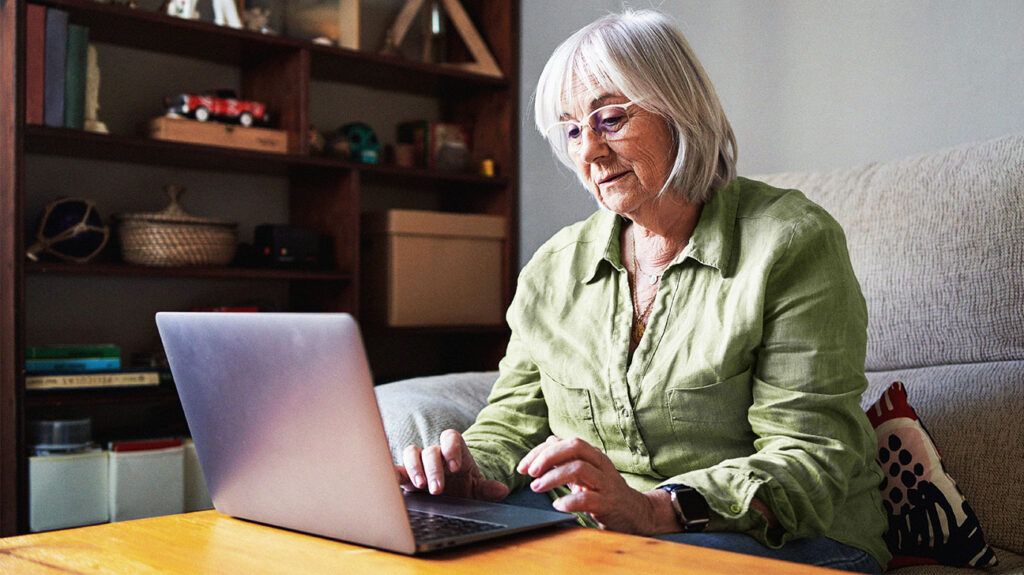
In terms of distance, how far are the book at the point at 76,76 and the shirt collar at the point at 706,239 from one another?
1.63 m

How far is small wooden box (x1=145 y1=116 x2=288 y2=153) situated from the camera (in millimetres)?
2654

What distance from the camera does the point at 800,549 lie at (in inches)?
43.9

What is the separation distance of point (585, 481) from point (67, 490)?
1.88 meters

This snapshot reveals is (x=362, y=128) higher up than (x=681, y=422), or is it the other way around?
(x=362, y=128)

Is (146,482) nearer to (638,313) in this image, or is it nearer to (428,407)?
(428,407)

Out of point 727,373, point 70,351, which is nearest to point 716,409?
point 727,373

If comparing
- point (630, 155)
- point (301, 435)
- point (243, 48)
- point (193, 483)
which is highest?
point (243, 48)

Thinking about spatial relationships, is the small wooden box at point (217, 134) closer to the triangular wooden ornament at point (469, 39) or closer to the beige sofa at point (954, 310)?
the triangular wooden ornament at point (469, 39)

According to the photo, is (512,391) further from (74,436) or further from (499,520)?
(74,436)

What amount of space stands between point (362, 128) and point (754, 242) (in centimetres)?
209

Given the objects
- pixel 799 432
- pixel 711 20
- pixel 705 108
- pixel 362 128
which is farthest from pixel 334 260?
pixel 799 432

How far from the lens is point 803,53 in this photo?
2.58 metres

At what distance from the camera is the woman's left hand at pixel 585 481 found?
0.94m

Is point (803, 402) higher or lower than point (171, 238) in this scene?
lower
